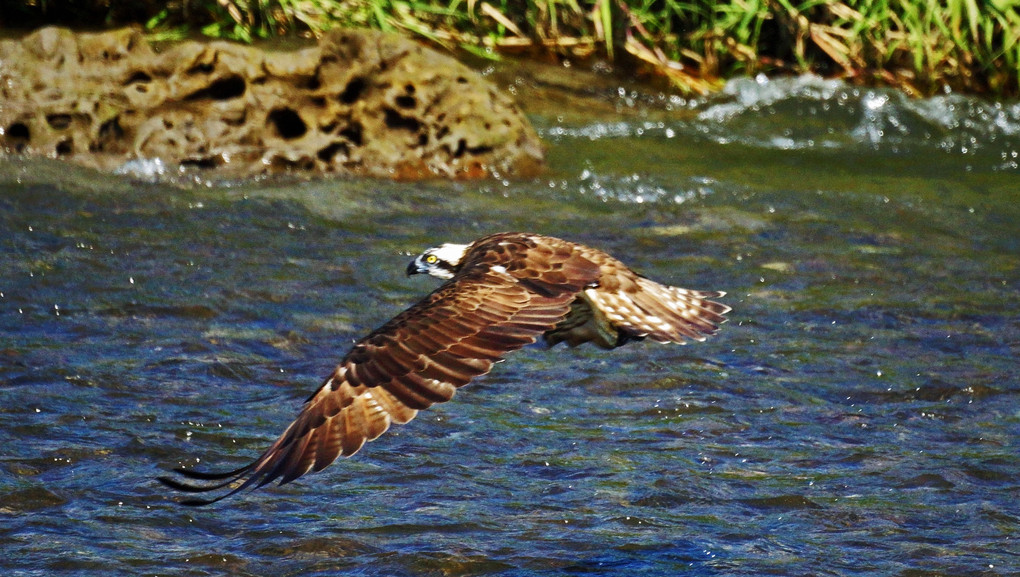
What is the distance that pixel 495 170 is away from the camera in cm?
902

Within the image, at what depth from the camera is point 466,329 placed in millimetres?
3906

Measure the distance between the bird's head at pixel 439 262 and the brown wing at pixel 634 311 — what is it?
512mm

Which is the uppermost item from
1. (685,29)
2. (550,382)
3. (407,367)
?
(407,367)

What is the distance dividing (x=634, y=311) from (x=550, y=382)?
1302 millimetres

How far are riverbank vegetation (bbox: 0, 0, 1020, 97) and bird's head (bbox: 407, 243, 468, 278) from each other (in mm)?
6473

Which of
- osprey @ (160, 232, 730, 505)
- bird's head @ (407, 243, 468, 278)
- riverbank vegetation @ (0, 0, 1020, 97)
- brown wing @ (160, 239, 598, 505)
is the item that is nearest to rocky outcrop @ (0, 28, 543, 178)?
riverbank vegetation @ (0, 0, 1020, 97)

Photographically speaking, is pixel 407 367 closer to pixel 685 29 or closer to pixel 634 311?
pixel 634 311

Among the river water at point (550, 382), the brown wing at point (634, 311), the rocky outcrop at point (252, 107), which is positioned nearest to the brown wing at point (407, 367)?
the brown wing at point (634, 311)

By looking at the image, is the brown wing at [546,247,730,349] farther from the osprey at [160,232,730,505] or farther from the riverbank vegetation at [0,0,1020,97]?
the riverbank vegetation at [0,0,1020,97]

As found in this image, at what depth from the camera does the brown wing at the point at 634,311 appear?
4.51 m

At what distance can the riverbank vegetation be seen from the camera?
11.2m

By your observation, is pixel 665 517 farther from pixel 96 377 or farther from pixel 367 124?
pixel 367 124

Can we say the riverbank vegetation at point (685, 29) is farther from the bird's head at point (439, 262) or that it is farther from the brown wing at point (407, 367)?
the brown wing at point (407, 367)

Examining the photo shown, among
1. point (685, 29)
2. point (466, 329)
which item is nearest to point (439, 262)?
point (466, 329)
